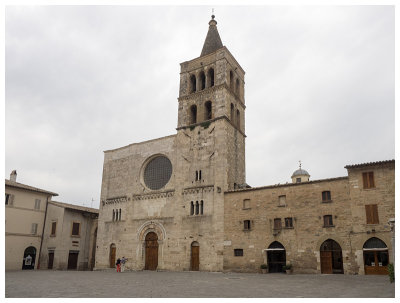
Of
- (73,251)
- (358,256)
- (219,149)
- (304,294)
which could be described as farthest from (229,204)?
(73,251)

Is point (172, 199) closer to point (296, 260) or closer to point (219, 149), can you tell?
point (219, 149)

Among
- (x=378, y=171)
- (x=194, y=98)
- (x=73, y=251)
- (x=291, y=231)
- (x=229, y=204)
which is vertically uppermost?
(x=194, y=98)

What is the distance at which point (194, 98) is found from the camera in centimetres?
3866

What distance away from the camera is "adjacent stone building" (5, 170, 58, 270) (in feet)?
116

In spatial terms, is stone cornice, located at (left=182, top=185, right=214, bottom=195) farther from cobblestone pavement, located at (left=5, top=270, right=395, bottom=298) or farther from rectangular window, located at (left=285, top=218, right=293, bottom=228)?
cobblestone pavement, located at (left=5, top=270, right=395, bottom=298)

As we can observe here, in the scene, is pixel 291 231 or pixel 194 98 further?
pixel 194 98

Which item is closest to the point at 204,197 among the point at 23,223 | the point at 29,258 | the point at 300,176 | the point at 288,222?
the point at 288,222

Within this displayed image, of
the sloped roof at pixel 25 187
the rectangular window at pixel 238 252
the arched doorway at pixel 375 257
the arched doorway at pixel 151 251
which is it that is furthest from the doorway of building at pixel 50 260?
the arched doorway at pixel 375 257

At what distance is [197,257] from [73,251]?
17.1 meters

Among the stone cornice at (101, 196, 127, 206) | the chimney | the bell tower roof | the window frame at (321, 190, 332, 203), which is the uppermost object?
the bell tower roof

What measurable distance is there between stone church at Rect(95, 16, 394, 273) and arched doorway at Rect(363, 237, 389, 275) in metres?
0.47

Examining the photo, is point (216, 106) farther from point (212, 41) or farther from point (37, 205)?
point (37, 205)

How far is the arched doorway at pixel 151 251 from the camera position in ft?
112

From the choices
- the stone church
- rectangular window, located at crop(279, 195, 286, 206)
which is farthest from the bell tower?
rectangular window, located at crop(279, 195, 286, 206)
